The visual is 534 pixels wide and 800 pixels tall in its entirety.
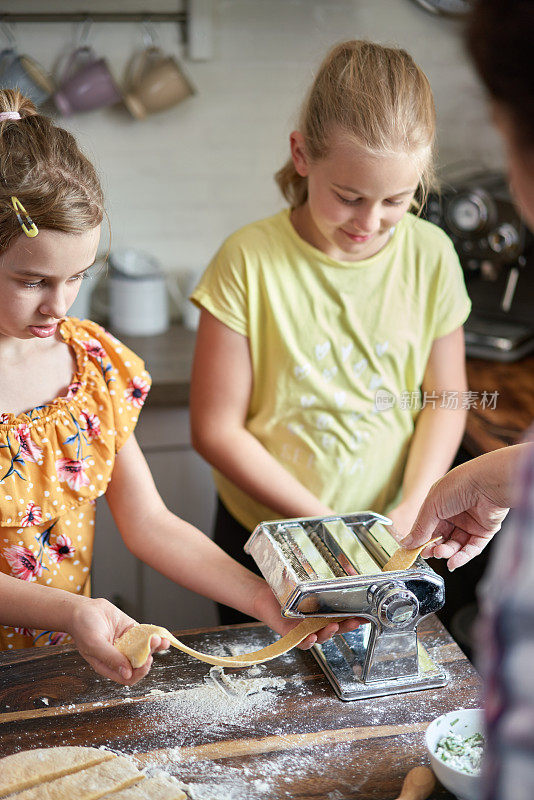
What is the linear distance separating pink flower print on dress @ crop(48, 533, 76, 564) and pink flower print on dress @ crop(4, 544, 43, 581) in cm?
3

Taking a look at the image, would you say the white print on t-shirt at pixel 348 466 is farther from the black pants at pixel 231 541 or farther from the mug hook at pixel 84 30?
the mug hook at pixel 84 30

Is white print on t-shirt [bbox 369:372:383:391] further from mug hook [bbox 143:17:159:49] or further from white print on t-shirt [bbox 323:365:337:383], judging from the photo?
mug hook [bbox 143:17:159:49]

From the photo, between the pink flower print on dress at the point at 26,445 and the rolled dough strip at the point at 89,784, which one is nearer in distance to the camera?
the rolled dough strip at the point at 89,784

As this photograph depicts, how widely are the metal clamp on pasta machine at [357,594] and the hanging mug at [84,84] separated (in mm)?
1645

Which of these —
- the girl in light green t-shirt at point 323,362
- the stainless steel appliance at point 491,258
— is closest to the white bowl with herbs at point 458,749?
the girl in light green t-shirt at point 323,362

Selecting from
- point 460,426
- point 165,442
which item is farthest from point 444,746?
point 165,442

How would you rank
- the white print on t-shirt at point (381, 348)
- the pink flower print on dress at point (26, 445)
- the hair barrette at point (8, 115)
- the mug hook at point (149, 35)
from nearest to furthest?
the hair barrette at point (8, 115)
the pink flower print on dress at point (26, 445)
the white print on t-shirt at point (381, 348)
the mug hook at point (149, 35)

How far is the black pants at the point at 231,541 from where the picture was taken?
1.63 metres

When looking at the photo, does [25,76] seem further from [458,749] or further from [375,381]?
[458,749]

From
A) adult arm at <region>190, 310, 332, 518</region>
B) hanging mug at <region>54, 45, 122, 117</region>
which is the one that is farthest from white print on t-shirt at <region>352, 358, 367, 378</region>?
hanging mug at <region>54, 45, 122, 117</region>

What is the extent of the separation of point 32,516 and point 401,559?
1.82ft

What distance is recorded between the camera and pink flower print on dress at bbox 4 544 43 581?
3.99 ft

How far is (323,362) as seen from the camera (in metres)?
1.57

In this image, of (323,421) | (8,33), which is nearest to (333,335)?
(323,421)
